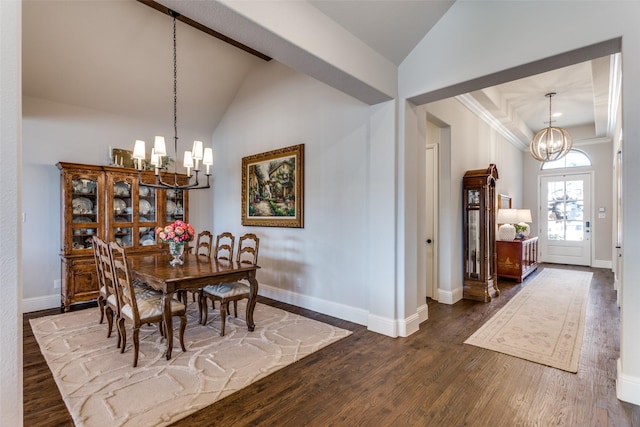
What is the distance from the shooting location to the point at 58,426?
1926 millimetres

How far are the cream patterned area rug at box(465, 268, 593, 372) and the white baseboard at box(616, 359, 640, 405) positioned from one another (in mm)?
427

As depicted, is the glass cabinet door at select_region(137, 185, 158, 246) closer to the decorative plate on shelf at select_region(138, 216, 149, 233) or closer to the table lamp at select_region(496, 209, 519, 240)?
the decorative plate on shelf at select_region(138, 216, 149, 233)

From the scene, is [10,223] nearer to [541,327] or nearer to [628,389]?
[628,389]

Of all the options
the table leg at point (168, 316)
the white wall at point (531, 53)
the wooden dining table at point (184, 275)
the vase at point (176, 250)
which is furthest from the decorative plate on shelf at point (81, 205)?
the white wall at point (531, 53)

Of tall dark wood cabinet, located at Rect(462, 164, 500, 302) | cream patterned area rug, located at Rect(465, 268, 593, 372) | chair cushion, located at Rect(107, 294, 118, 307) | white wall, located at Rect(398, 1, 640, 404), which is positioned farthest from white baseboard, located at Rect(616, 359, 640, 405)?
chair cushion, located at Rect(107, 294, 118, 307)

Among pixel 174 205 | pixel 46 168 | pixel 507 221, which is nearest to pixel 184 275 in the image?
pixel 174 205

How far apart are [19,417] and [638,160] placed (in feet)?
12.0

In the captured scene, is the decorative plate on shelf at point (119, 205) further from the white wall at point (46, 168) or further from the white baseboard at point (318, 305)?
the white baseboard at point (318, 305)

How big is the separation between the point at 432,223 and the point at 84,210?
16.8ft

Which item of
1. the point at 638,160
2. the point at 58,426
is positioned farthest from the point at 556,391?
the point at 58,426

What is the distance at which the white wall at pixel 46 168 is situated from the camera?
4.25 metres

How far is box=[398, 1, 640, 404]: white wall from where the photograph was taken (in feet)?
7.03

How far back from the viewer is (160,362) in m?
2.71

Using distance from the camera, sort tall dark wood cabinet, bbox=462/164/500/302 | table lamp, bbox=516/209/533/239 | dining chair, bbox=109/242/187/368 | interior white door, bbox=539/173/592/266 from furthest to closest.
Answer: interior white door, bbox=539/173/592/266 → table lamp, bbox=516/209/533/239 → tall dark wood cabinet, bbox=462/164/500/302 → dining chair, bbox=109/242/187/368
